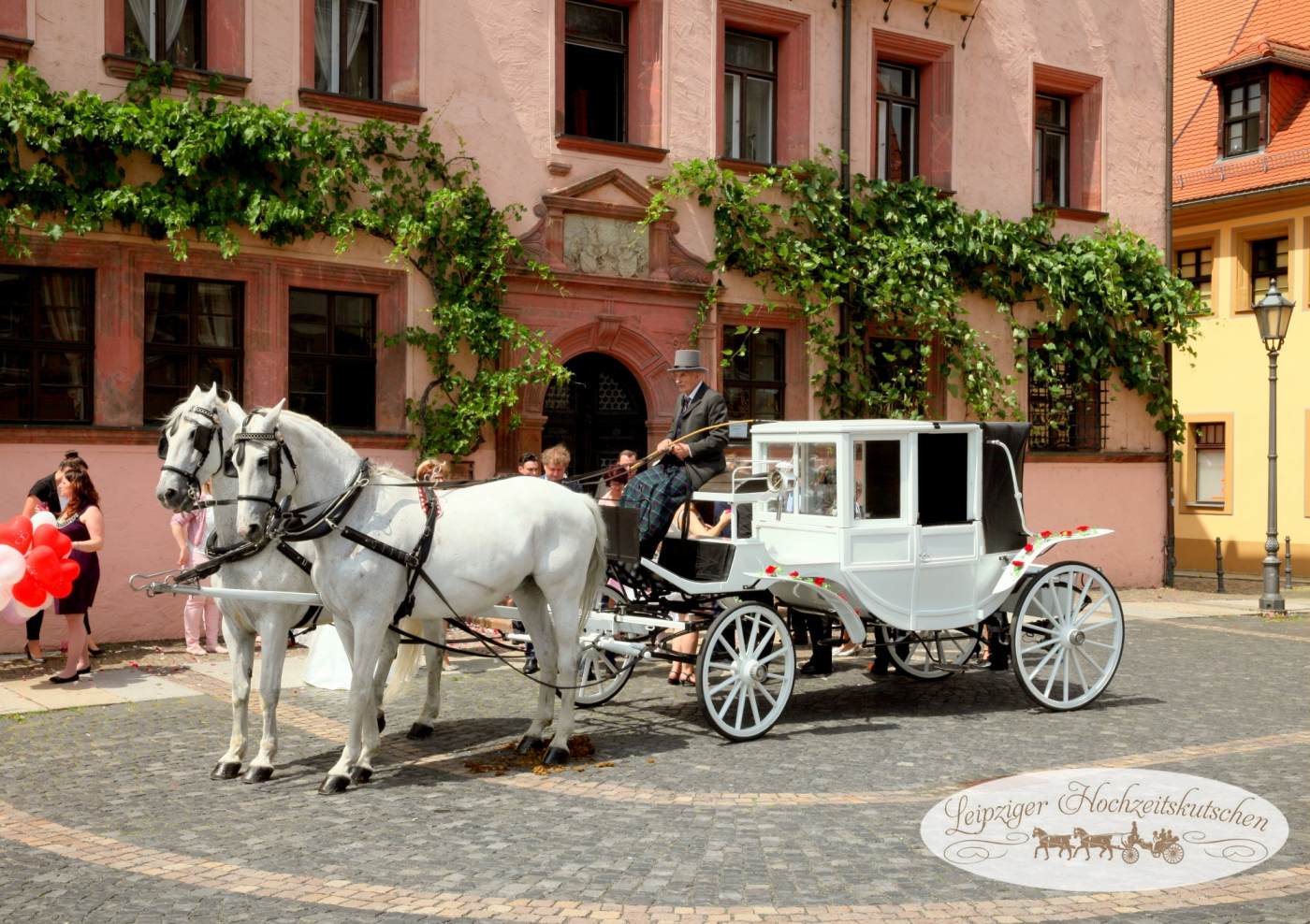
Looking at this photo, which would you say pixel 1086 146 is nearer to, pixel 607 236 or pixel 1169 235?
pixel 1169 235

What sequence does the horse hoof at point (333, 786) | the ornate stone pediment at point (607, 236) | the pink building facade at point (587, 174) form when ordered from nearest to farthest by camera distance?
1. the horse hoof at point (333, 786)
2. the pink building facade at point (587, 174)
3. the ornate stone pediment at point (607, 236)

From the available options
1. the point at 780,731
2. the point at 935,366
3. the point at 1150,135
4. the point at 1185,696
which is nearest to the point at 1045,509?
the point at 935,366

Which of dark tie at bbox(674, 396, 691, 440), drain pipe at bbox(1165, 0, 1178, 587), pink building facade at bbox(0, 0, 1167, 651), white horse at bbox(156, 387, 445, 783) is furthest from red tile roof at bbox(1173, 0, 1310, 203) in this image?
white horse at bbox(156, 387, 445, 783)

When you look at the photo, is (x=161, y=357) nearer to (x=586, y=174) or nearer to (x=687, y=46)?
(x=586, y=174)

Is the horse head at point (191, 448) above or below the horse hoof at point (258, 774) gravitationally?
above

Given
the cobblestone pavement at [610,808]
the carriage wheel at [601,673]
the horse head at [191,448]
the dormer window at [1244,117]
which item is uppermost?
the dormer window at [1244,117]

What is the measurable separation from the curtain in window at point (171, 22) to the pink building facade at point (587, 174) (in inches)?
1.5

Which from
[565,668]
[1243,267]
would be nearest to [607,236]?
[565,668]

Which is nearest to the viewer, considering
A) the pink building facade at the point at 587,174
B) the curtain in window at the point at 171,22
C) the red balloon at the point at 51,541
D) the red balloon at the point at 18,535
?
the red balloon at the point at 18,535

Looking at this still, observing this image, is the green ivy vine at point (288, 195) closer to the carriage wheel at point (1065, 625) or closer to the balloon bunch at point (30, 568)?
the balloon bunch at point (30, 568)

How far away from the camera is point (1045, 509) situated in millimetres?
19719

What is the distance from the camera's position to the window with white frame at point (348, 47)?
14.2 metres

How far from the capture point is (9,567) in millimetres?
8969

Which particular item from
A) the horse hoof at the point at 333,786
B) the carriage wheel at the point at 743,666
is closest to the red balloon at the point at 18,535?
the horse hoof at the point at 333,786
